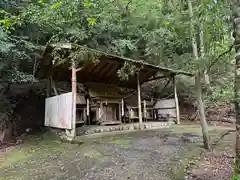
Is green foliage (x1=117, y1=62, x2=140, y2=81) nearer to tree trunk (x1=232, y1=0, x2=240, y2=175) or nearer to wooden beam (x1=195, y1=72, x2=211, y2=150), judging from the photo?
wooden beam (x1=195, y1=72, x2=211, y2=150)

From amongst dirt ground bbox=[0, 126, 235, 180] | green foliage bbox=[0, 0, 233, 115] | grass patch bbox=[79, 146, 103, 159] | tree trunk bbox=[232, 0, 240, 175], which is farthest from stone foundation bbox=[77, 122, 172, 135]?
tree trunk bbox=[232, 0, 240, 175]

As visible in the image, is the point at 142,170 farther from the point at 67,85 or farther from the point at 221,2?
the point at 67,85

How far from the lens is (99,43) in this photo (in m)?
10.4

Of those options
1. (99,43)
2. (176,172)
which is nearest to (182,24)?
(176,172)

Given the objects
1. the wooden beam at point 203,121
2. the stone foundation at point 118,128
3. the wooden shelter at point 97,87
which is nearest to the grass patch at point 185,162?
the wooden beam at point 203,121

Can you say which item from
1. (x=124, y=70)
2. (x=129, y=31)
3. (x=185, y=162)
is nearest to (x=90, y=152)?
(x=185, y=162)

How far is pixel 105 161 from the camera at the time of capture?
394cm

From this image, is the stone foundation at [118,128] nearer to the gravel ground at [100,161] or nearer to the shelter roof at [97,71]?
the gravel ground at [100,161]

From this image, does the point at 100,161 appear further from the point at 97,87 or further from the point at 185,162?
the point at 97,87

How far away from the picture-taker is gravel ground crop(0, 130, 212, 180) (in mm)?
3260

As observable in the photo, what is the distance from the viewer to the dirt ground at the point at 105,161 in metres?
3.27

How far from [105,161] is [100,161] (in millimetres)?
110

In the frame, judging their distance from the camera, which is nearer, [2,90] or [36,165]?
[36,165]

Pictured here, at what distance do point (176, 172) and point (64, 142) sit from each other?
3833 millimetres
